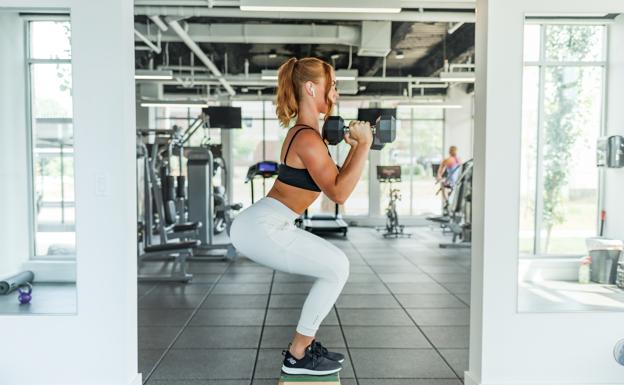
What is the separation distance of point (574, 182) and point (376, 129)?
3294mm

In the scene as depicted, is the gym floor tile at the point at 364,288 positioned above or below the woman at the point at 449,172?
below

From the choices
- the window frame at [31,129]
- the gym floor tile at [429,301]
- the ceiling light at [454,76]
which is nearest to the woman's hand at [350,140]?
the window frame at [31,129]

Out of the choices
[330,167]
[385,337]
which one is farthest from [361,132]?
[385,337]

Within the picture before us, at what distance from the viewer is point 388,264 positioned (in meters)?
7.52

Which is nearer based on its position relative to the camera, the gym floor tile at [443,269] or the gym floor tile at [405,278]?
the gym floor tile at [405,278]

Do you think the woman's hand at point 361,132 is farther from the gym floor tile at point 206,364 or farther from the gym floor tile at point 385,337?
the gym floor tile at point 385,337

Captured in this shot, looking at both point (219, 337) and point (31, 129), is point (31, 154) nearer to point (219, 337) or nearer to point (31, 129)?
point (31, 129)

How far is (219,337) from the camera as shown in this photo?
13.1 ft

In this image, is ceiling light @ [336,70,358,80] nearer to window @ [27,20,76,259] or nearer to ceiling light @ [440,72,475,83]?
ceiling light @ [440,72,475,83]

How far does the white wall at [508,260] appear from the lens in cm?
269

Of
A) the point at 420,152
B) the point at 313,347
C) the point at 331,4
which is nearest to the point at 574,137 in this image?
the point at 331,4

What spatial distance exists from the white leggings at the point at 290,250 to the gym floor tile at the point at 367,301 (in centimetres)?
243

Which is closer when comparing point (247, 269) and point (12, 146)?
point (12, 146)

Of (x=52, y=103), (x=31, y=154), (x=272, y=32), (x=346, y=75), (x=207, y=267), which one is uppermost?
(x=272, y=32)
